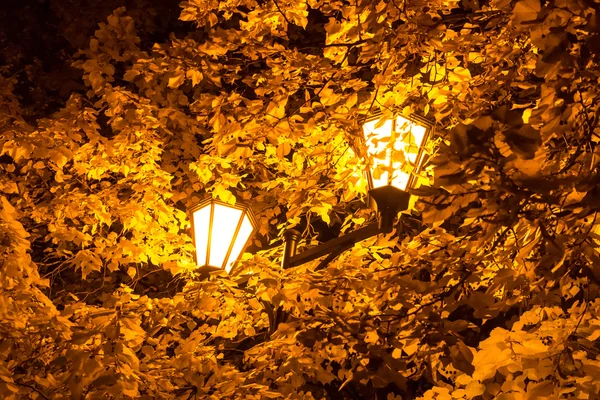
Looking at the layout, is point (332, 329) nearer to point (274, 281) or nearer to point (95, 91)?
point (274, 281)

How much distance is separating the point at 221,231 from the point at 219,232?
0.05 feet

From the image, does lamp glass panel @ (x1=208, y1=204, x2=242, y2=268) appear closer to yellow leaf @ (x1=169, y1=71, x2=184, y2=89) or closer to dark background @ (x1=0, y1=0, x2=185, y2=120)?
yellow leaf @ (x1=169, y1=71, x2=184, y2=89)

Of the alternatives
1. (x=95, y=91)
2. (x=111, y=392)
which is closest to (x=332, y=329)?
(x=111, y=392)

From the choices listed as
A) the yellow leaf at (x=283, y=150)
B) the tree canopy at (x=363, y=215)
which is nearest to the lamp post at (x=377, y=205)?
the tree canopy at (x=363, y=215)

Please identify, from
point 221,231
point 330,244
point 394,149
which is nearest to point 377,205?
point 394,149

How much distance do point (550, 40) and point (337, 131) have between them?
2655 millimetres

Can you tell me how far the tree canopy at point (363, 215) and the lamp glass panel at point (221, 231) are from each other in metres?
0.16

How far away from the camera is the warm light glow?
3.83 m

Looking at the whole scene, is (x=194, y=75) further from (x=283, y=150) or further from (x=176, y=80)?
(x=283, y=150)

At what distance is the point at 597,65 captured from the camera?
2.77 metres

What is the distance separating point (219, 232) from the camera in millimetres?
4512

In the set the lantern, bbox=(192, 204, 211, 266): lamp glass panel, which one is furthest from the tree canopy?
bbox=(192, 204, 211, 266): lamp glass panel

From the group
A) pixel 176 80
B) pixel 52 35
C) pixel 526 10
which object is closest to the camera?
pixel 526 10

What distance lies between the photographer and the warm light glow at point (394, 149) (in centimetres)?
383
